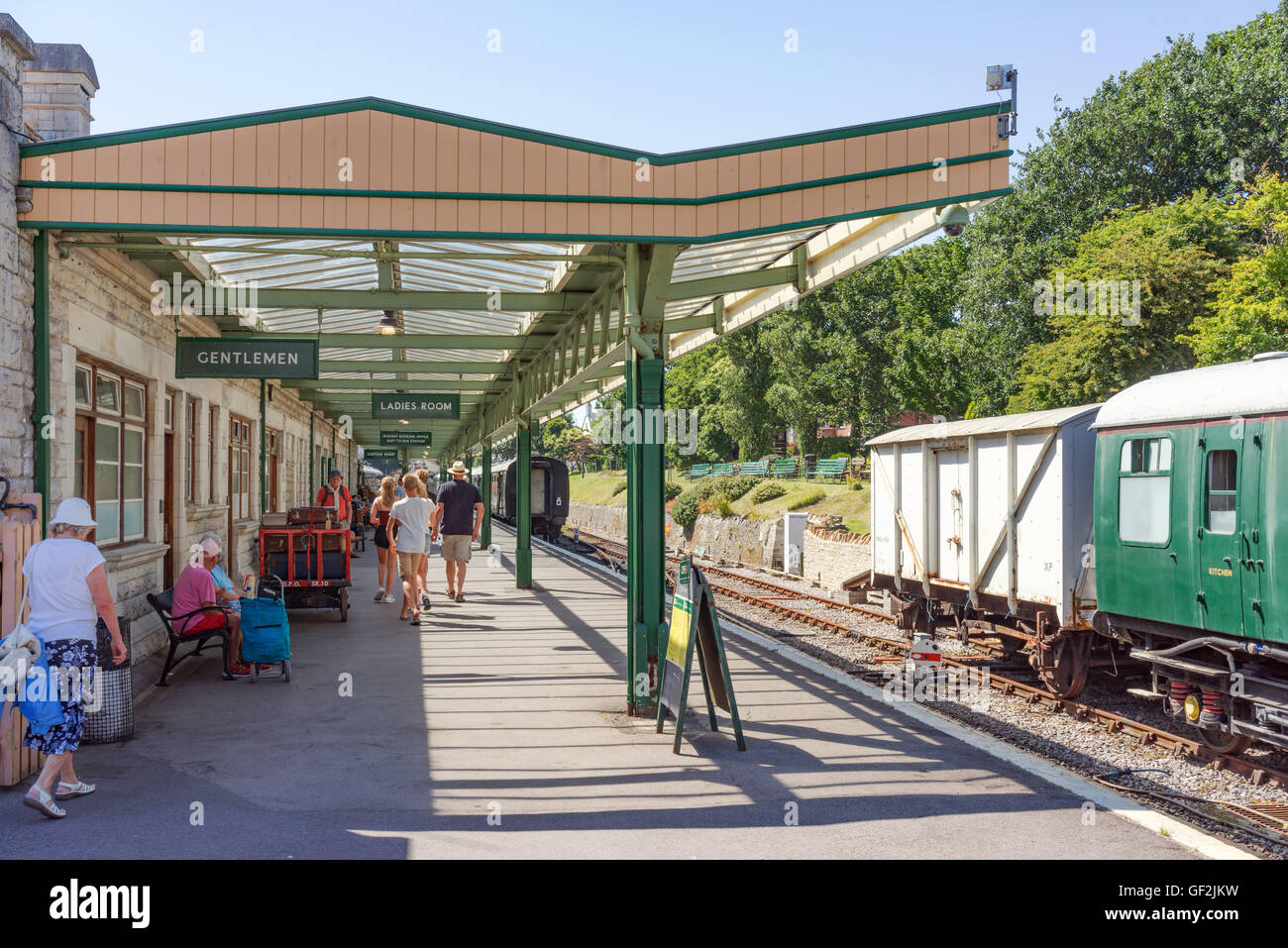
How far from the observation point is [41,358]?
723 centimetres

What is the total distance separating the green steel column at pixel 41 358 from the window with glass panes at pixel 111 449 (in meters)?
0.95

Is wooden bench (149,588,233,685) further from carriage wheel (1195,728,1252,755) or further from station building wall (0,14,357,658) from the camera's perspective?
carriage wheel (1195,728,1252,755)

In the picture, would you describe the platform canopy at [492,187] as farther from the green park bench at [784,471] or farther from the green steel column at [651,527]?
the green park bench at [784,471]

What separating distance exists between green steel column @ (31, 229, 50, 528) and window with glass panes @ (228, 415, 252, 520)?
8.05 meters

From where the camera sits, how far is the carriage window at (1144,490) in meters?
8.69

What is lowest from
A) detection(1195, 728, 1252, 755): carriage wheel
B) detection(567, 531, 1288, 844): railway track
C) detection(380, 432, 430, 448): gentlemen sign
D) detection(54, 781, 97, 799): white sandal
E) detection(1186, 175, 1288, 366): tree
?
detection(567, 531, 1288, 844): railway track

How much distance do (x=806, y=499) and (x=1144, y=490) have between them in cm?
2532

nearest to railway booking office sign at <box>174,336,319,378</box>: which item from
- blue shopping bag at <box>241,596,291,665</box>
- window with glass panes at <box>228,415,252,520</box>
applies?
blue shopping bag at <box>241,596,291,665</box>

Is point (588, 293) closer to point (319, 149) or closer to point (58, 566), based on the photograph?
point (319, 149)

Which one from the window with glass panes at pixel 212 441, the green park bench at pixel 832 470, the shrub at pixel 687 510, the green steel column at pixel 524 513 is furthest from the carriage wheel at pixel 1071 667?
the green park bench at pixel 832 470

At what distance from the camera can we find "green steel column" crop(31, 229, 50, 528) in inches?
283

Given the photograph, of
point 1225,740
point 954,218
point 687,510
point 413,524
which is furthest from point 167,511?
point 687,510
